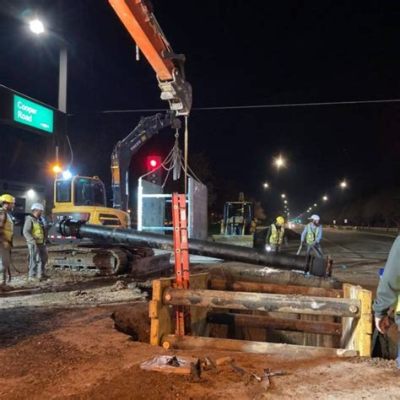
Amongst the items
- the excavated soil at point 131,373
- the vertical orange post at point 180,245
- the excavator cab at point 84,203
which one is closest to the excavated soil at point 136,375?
the excavated soil at point 131,373

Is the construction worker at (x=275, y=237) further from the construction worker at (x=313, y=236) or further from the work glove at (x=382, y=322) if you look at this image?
the work glove at (x=382, y=322)

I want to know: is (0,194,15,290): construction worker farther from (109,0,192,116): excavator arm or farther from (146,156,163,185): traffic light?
(146,156,163,185): traffic light

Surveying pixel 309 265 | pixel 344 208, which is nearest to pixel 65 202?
pixel 309 265

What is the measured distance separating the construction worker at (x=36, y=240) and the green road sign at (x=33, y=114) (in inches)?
329

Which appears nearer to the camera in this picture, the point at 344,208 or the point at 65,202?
the point at 65,202

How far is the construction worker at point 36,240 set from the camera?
1112 cm

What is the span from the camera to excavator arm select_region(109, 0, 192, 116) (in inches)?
266

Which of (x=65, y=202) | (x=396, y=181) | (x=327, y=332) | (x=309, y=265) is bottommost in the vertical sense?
(x=327, y=332)

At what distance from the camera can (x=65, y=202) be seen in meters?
14.7

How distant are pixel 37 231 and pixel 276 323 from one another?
609cm

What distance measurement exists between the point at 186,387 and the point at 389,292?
1.91 metres

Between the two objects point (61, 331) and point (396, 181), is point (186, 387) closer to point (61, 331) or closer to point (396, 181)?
point (61, 331)

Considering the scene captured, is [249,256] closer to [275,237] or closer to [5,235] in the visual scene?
[5,235]

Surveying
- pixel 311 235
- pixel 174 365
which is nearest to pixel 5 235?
pixel 174 365
